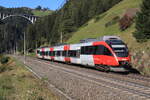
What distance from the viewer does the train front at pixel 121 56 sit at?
2194 cm

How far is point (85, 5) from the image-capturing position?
113 metres

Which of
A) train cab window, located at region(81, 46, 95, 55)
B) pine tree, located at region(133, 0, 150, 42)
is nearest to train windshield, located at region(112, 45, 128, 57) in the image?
train cab window, located at region(81, 46, 95, 55)

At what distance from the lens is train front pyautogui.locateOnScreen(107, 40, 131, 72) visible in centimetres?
2194

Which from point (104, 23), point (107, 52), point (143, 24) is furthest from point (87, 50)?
point (104, 23)

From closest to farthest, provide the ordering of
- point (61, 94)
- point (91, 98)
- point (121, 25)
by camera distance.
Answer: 1. point (91, 98)
2. point (61, 94)
3. point (121, 25)

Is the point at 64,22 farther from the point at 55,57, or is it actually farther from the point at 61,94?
the point at 61,94

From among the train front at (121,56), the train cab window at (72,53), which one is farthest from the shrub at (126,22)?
the train front at (121,56)

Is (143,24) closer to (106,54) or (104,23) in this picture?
(106,54)

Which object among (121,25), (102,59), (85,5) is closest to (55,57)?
(121,25)

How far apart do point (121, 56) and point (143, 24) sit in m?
12.0

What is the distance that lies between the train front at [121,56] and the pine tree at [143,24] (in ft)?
34.1

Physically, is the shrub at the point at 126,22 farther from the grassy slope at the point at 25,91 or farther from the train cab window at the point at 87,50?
the grassy slope at the point at 25,91

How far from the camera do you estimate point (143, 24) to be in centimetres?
3269

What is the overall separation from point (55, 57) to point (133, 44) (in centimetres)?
1555
